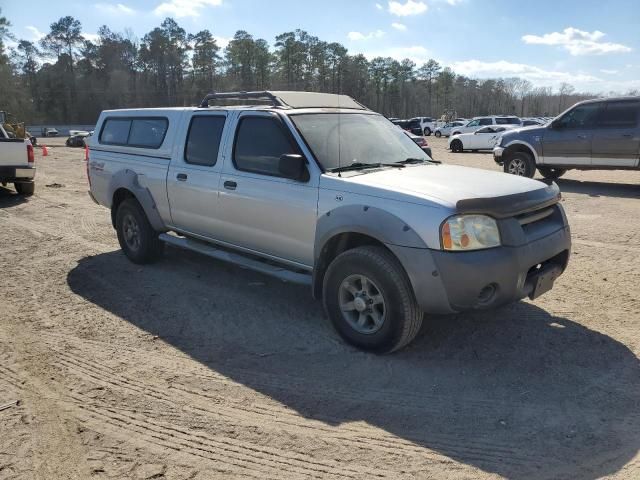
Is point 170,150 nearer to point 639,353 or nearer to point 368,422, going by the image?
point 368,422

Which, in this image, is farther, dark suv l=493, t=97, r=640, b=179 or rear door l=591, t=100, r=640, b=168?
dark suv l=493, t=97, r=640, b=179

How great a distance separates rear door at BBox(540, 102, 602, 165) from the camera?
12.2 m

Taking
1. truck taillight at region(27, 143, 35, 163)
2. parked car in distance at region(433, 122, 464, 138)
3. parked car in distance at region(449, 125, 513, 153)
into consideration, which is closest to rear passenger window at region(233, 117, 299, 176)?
truck taillight at region(27, 143, 35, 163)

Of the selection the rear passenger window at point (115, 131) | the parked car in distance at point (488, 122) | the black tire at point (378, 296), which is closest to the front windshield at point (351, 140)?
the black tire at point (378, 296)

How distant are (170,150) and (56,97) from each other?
4076 inches

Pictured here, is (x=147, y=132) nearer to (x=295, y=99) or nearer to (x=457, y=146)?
(x=295, y=99)

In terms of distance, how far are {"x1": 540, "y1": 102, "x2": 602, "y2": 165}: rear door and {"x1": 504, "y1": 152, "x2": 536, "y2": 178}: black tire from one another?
33 centimetres

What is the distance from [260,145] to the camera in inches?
190

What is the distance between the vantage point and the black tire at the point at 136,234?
248 inches

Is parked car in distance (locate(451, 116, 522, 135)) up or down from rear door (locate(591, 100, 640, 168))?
up

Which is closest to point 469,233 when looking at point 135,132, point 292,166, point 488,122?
point 292,166

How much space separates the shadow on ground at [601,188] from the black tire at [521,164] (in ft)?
2.76

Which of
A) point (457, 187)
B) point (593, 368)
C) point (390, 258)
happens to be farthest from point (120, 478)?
point (593, 368)

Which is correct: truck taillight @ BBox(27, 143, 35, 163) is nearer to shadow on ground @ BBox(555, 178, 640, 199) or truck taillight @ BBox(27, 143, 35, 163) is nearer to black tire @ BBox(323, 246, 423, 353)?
black tire @ BBox(323, 246, 423, 353)
